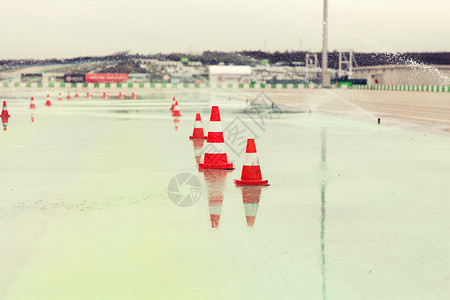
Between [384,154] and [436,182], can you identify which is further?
[384,154]

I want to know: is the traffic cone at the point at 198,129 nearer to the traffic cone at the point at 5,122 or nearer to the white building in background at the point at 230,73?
the traffic cone at the point at 5,122

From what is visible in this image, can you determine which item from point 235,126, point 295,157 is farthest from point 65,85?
point 295,157

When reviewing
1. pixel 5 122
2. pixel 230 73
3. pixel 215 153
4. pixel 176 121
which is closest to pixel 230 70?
pixel 230 73

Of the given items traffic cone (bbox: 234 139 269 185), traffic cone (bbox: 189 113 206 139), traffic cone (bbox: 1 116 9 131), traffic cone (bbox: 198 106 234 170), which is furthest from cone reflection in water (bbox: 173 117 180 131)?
traffic cone (bbox: 234 139 269 185)

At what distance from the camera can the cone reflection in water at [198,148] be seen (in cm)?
1255

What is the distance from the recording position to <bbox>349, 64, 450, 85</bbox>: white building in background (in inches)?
4363

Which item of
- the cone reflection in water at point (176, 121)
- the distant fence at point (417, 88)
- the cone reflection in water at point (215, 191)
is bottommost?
the distant fence at point (417, 88)

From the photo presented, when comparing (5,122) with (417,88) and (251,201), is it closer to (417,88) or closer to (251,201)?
(251,201)

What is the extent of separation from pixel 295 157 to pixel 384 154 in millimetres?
1608

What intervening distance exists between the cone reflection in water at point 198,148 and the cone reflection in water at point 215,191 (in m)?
1.34

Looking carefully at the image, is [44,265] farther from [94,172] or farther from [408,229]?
[94,172]

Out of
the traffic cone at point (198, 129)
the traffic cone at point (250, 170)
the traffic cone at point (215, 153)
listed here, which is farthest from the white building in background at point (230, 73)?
the traffic cone at point (250, 170)

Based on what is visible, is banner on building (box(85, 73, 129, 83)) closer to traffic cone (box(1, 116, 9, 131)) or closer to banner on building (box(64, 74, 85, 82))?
banner on building (box(64, 74, 85, 82))

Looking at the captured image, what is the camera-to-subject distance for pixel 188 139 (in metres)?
16.4
